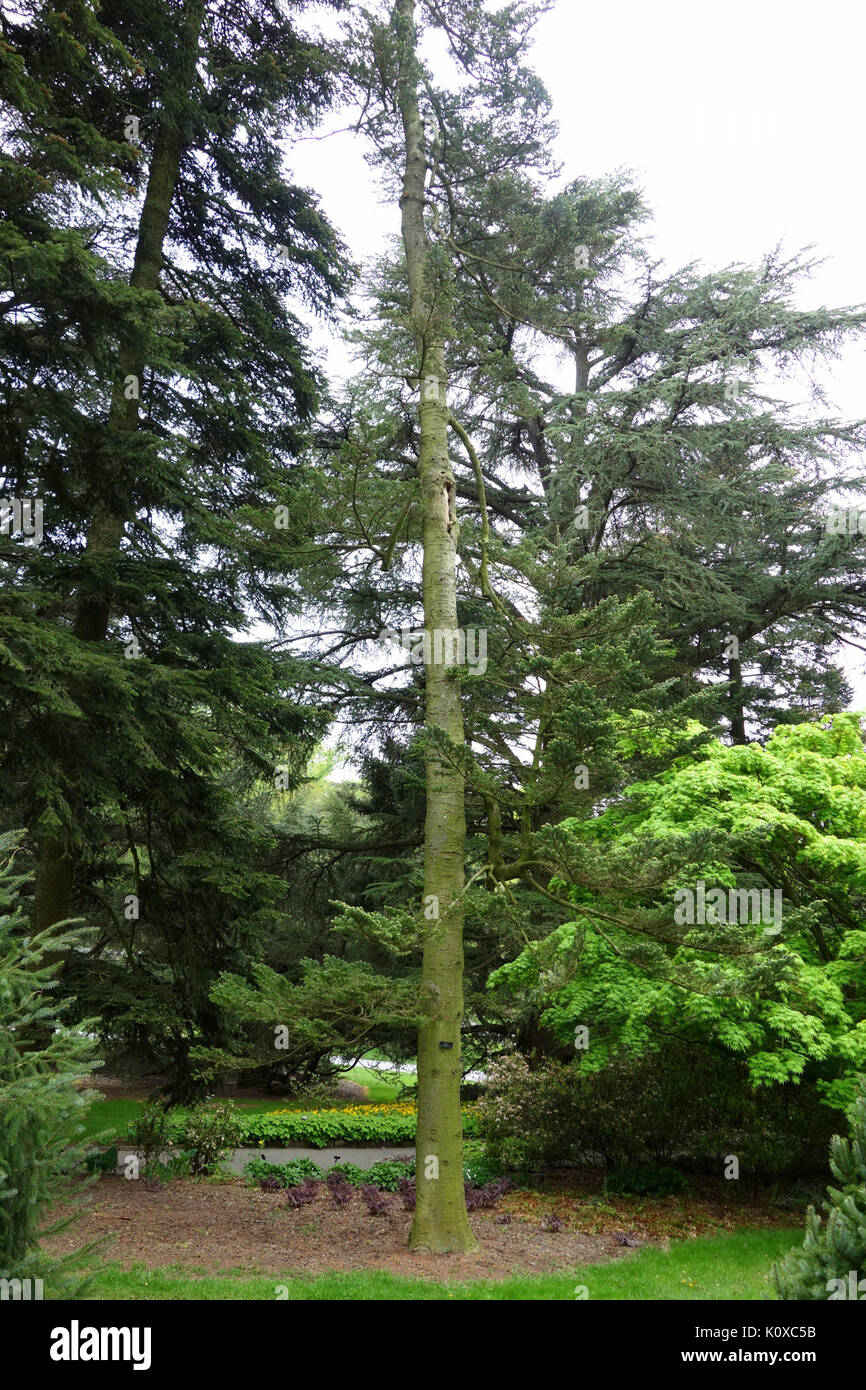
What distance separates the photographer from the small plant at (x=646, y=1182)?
1031cm

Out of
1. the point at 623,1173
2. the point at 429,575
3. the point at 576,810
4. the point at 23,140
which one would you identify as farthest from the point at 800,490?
the point at 23,140

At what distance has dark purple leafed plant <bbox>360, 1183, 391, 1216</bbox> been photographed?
28.6 ft

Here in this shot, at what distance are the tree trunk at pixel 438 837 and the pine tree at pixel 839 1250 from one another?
3.45 m

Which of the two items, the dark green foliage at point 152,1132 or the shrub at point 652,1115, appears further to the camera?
the shrub at point 652,1115

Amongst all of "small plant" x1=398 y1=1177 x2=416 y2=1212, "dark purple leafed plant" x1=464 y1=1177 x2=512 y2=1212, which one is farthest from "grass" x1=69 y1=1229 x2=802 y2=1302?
"small plant" x1=398 y1=1177 x2=416 y2=1212

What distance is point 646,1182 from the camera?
410 inches

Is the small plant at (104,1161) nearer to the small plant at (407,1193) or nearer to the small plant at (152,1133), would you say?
the small plant at (152,1133)

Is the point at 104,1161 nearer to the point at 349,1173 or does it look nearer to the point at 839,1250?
the point at 349,1173

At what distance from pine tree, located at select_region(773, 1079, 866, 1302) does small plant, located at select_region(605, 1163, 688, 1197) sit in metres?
7.02

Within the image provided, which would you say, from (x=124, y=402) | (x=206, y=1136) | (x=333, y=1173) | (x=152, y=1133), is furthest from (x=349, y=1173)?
(x=124, y=402)

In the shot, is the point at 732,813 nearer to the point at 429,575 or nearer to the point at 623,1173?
the point at 429,575

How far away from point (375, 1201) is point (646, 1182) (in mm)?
3481

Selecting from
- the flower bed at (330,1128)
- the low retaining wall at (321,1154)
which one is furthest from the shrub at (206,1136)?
the flower bed at (330,1128)
